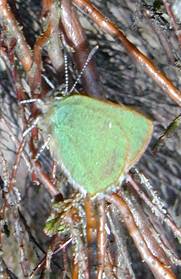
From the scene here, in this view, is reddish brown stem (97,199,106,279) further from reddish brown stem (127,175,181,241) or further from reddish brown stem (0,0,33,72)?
reddish brown stem (0,0,33,72)

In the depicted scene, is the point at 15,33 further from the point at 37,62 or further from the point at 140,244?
the point at 140,244

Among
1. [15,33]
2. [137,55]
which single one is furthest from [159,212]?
[15,33]

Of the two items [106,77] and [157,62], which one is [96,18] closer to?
[106,77]

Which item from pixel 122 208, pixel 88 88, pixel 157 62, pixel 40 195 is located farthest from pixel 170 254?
pixel 40 195

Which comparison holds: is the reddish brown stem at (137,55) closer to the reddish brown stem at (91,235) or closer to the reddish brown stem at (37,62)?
the reddish brown stem at (37,62)

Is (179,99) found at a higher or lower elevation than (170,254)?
higher

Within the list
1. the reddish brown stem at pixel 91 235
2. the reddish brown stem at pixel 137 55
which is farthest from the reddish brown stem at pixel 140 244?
the reddish brown stem at pixel 137 55

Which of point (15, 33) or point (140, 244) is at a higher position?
point (15, 33)
